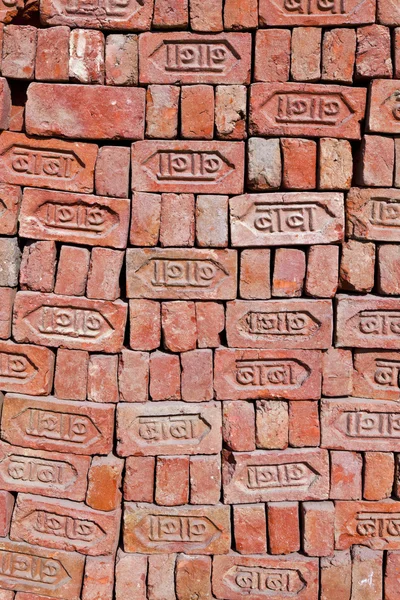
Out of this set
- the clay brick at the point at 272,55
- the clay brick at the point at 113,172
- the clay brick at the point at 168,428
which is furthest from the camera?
the clay brick at the point at 168,428

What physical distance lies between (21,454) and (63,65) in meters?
2.64

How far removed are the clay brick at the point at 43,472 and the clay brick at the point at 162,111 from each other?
7.42 feet

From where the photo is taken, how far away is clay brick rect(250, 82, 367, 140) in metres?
3.51

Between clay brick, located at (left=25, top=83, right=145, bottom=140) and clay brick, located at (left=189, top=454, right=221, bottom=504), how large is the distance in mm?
2251

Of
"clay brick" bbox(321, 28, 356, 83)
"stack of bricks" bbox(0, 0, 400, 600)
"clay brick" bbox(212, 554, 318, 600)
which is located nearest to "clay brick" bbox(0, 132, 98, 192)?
"stack of bricks" bbox(0, 0, 400, 600)

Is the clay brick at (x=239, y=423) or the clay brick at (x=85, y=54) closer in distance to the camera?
the clay brick at (x=85, y=54)

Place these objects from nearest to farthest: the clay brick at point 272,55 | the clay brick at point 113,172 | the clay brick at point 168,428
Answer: the clay brick at point 272,55
the clay brick at point 113,172
the clay brick at point 168,428

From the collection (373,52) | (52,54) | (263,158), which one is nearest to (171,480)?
(263,158)

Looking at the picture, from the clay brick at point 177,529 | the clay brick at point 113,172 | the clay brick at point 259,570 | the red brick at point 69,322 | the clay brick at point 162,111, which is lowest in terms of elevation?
the clay brick at point 259,570

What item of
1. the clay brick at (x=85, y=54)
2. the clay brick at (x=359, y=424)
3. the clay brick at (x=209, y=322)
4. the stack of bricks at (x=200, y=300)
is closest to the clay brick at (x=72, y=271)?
the stack of bricks at (x=200, y=300)

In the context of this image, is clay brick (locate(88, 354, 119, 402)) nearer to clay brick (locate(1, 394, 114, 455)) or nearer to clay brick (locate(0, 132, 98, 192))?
clay brick (locate(1, 394, 114, 455))

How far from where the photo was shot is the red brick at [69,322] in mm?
3631

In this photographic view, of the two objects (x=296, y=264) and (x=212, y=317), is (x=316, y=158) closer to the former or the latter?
(x=296, y=264)

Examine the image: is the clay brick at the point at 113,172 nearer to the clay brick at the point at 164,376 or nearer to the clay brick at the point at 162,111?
the clay brick at the point at 162,111
